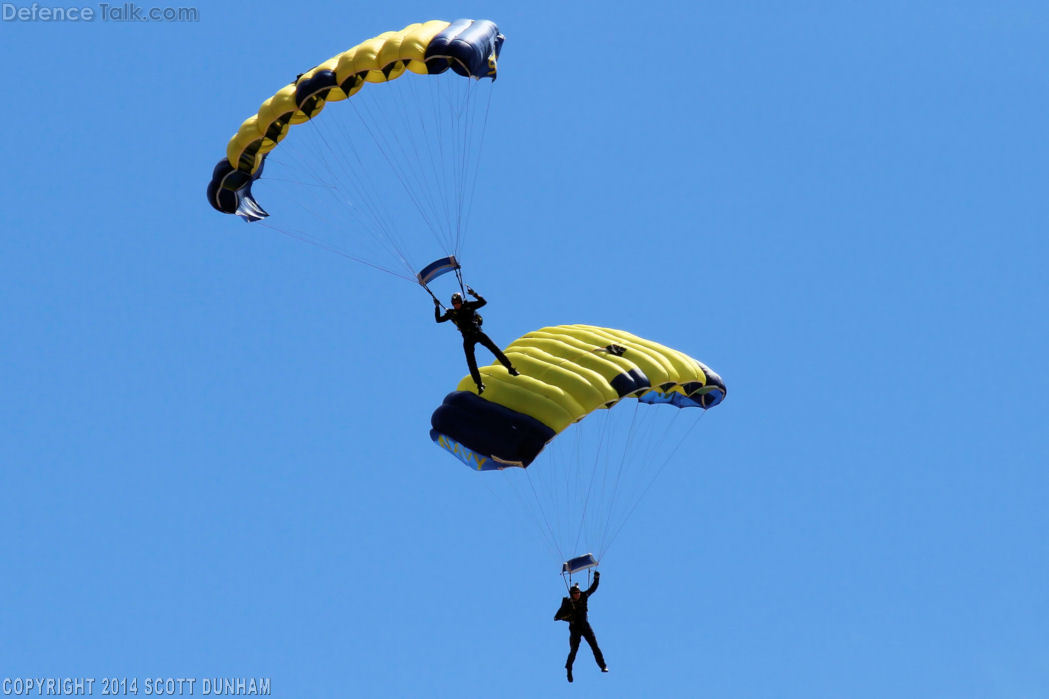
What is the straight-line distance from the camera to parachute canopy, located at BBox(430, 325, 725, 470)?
20562 mm

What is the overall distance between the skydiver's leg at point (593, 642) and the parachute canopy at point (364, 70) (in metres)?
8.26

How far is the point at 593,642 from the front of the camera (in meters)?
21.4

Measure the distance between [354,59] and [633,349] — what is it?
5.99 meters

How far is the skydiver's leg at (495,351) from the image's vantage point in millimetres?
20719

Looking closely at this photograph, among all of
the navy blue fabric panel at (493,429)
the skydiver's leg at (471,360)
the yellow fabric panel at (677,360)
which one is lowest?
the navy blue fabric panel at (493,429)

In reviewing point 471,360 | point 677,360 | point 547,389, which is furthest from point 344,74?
point 677,360

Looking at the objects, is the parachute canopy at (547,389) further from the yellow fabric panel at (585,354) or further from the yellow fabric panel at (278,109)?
the yellow fabric panel at (278,109)

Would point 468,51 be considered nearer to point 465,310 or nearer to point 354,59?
point 354,59

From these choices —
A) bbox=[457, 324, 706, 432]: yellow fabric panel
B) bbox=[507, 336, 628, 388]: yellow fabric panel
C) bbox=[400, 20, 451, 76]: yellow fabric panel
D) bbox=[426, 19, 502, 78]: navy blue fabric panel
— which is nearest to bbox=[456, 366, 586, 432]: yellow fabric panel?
bbox=[457, 324, 706, 432]: yellow fabric panel

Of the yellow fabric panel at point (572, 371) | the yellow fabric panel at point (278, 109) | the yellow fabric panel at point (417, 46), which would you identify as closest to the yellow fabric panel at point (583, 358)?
the yellow fabric panel at point (572, 371)

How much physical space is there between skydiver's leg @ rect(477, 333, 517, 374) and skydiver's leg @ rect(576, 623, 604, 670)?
3.96 meters

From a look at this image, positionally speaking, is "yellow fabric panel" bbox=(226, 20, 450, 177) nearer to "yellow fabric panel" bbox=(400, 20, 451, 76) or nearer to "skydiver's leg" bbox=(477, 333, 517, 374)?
"yellow fabric panel" bbox=(400, 20, 451, 76)

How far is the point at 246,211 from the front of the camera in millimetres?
22859

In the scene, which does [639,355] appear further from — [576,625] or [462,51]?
[462,51]
